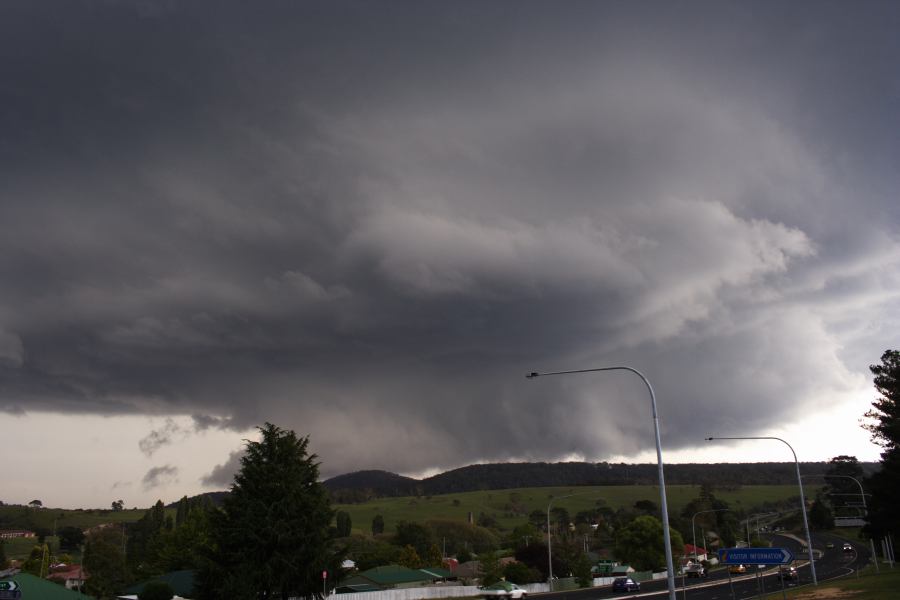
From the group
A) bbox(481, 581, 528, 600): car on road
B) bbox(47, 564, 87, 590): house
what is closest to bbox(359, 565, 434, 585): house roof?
bbox(481, 581, 528, 600): car on road

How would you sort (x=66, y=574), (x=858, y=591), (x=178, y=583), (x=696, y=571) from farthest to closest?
1. (x=66, y=574)
2. (x=696, y=571)
3. (x=178, y=583)
4. (x=858, y=591)

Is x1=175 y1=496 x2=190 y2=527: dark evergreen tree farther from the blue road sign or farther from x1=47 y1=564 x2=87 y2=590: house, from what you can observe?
the blue road sign

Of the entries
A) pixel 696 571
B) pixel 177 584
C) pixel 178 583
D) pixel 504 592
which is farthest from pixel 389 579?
pixel 696 571

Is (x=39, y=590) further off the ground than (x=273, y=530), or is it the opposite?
(x=273, y=530)

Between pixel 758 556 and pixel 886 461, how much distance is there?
39241 mm

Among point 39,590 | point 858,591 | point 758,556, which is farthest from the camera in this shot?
point 39,590

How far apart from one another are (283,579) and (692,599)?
43148 mm

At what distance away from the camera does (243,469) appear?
203 feet

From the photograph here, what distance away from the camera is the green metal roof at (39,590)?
59.0m

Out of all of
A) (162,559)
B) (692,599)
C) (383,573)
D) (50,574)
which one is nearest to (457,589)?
(383,573)

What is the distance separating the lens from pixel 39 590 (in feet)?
197

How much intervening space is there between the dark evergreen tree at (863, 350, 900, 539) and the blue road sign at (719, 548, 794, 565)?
31560mm

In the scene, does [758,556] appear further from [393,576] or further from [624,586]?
[393,576]

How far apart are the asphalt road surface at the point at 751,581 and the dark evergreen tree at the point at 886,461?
1088 centimetres
